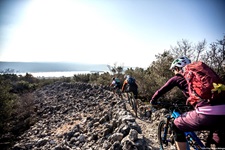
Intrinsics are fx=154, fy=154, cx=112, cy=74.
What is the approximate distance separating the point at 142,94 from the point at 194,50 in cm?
586

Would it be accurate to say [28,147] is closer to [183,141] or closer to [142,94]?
[183,141]

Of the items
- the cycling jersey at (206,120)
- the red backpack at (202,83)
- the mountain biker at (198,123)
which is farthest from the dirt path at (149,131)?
the red backpack at (202,83)

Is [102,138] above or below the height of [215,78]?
below

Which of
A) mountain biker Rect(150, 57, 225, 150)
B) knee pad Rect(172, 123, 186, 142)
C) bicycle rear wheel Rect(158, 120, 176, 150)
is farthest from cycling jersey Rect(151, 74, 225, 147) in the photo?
bicycle rear wheel Rect(158, 120, 176, 150)

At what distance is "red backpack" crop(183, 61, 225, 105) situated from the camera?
2270 millimetres

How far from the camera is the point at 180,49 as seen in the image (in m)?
12.3

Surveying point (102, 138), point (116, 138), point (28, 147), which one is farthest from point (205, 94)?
point (28, 147)

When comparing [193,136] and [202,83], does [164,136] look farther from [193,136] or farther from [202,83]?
[202,83]

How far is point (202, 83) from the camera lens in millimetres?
2350

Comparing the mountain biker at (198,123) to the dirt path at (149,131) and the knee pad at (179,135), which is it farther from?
the dirt path at (149,131)

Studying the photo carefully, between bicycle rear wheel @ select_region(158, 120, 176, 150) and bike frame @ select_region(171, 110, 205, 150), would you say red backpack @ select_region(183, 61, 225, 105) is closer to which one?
bike frame @ select_region(171, 110, 205, 150)

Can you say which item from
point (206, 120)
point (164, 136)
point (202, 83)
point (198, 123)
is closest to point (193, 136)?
point (198, 123)

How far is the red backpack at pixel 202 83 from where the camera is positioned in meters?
2.27

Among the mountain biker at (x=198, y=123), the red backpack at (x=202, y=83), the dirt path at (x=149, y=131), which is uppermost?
the red backpack at (x=202, y=83)
